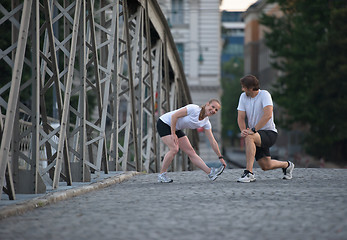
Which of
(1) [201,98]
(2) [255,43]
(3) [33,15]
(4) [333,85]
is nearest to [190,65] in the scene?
(1) [201,98]

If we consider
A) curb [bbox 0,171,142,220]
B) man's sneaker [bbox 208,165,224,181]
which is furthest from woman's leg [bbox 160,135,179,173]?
curb [bbox 0,171,142,220]

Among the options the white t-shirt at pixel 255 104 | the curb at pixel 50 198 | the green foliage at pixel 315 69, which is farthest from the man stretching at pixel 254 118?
the green foliage at pixel 315 69

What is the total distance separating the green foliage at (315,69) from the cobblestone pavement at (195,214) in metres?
28.4

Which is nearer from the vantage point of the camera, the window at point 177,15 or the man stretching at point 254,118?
the man stretching at point 254,118

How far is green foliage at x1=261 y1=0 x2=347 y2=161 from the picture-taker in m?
39.6

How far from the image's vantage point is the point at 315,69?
137 feet

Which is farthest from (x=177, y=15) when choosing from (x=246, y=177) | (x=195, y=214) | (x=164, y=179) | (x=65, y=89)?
(x=195, y=214)

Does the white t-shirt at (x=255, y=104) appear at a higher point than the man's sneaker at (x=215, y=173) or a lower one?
higher

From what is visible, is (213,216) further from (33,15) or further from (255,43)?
(255,43)

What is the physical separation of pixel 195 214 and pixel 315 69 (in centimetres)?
3451

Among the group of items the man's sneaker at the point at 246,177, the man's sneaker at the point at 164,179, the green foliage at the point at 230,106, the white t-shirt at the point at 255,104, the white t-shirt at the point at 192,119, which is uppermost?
the white t-shirt at the point at 255,104

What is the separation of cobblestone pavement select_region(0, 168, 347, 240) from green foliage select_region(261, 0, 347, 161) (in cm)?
2838

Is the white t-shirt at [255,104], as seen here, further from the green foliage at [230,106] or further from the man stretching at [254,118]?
the green foliage at [230,106]

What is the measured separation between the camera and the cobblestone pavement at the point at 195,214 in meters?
→ 6.79
